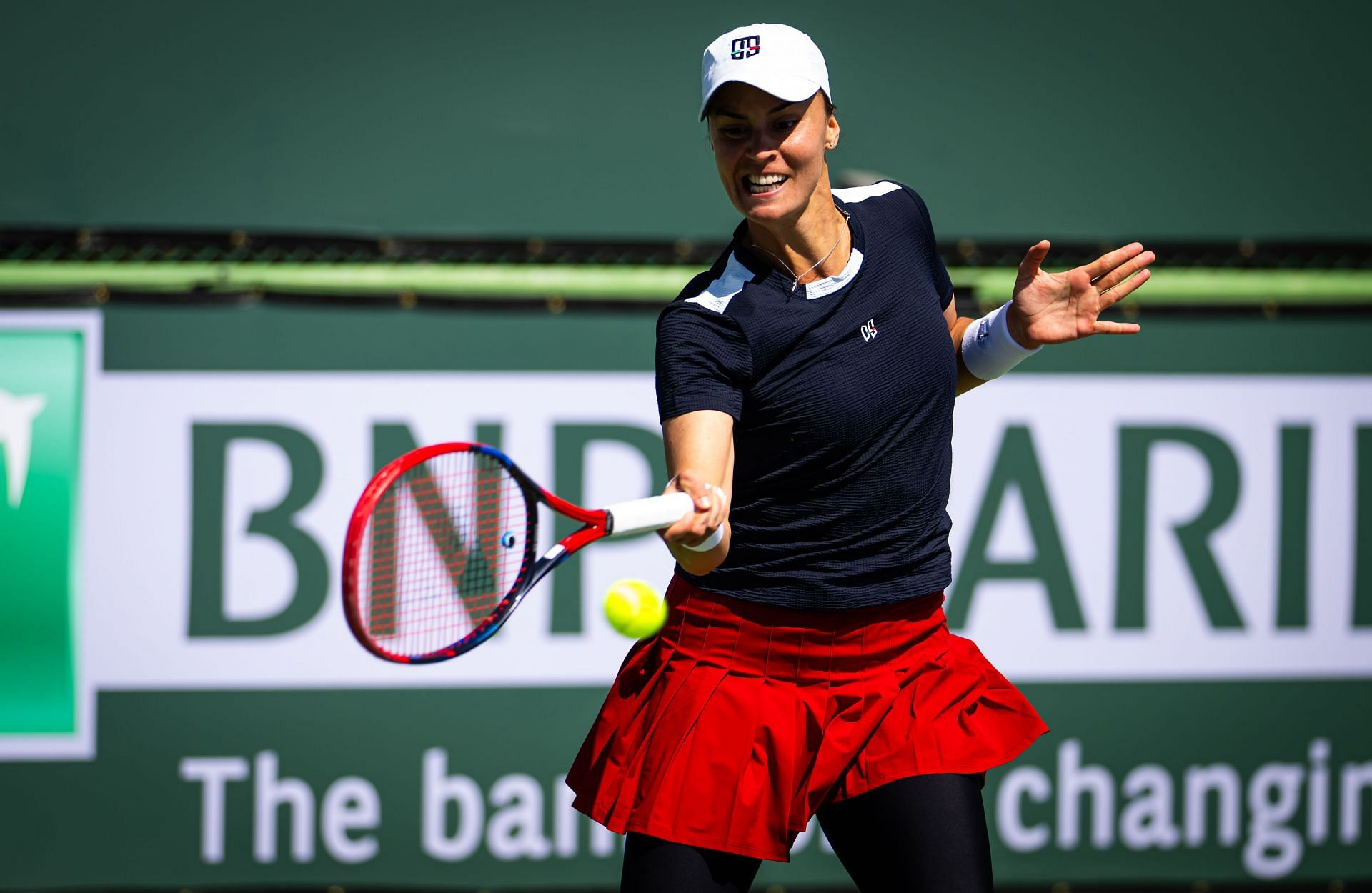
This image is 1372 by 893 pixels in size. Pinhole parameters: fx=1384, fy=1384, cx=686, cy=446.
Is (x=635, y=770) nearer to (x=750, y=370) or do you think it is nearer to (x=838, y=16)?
(x=750, y=370)

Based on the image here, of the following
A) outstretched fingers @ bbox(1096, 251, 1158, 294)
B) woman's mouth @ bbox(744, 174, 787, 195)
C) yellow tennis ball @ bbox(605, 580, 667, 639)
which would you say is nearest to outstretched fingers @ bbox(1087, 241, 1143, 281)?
outstretched fingers @ bbox(1096, 251, 1158, 294)

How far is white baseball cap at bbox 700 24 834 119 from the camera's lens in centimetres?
174

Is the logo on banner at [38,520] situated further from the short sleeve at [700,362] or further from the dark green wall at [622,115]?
the short sleeve at [700,362]

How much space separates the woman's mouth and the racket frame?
48cm

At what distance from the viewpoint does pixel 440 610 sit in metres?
2.70

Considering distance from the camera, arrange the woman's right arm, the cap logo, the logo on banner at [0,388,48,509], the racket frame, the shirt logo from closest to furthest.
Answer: the racket frame, the woman's right arm, the cap logo, the shirt logo, the logo on banner at [0,388,48,509]

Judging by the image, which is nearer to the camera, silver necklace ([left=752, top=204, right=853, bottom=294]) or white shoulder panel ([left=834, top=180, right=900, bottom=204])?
silver necklace ([left=752, top=204, right=853, bottom=294])

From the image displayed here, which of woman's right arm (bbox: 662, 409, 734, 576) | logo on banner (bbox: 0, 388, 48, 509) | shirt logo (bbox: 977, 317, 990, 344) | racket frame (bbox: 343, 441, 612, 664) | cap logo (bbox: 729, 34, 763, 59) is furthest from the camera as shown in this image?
logo on banner (bbox: 0, 388, 48, 509)

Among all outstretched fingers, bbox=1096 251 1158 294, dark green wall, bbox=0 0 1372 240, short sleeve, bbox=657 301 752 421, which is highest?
dark green wall, bbox=0 0 1372 240

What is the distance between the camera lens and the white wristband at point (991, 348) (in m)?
2.04

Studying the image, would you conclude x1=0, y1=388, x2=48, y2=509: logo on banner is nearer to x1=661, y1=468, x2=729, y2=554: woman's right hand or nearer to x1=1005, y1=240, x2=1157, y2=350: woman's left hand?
x1=661, y1=468, x2=729, y2=554: woman's right hand

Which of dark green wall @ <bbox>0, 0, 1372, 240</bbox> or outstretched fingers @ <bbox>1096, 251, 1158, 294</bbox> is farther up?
dark green wall @ <bbox>0, 0, 1372, 240</bbox>

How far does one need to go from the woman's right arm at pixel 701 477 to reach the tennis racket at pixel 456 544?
24 millimetres

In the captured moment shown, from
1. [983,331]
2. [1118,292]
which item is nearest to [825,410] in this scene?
[983,331]
